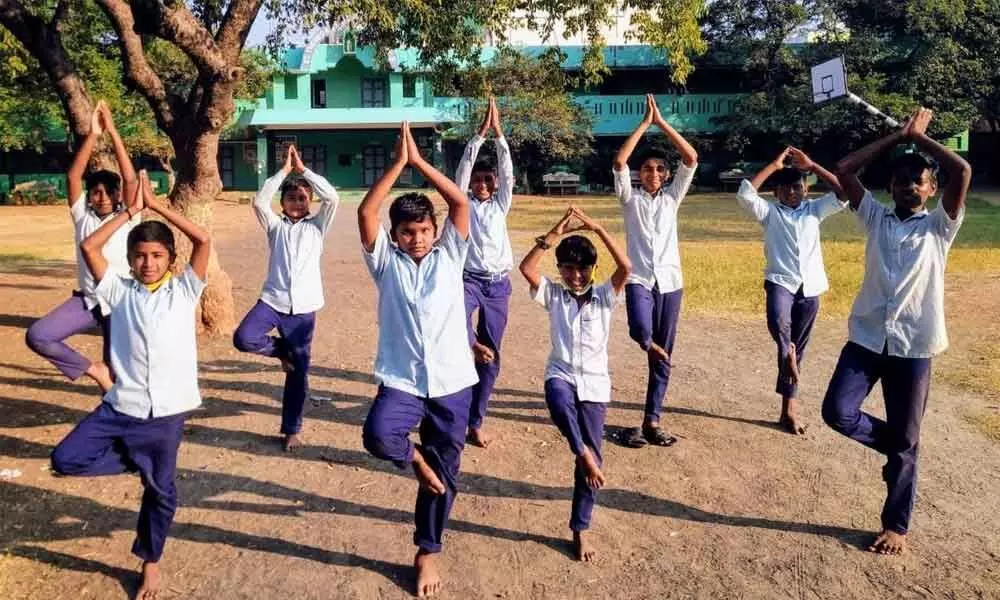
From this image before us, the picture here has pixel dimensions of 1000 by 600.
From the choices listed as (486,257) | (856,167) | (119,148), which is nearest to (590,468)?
(856,167)

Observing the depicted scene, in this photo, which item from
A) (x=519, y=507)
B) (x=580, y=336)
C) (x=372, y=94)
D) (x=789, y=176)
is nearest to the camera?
(x=580, y=336)

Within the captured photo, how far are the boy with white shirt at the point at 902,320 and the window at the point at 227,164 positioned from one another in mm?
41755

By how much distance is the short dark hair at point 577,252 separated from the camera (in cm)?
426

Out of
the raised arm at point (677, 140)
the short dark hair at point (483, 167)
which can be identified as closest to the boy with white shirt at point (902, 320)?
the raised arm at point (677, 140)

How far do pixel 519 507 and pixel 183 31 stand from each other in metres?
5.63

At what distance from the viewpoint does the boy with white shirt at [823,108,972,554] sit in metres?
4.28

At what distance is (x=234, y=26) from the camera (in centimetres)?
877

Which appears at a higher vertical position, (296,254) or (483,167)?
(483,167)

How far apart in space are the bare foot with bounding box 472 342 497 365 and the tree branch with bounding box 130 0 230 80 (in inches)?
171

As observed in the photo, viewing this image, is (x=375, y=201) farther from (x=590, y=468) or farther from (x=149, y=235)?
(x=590, y=468)

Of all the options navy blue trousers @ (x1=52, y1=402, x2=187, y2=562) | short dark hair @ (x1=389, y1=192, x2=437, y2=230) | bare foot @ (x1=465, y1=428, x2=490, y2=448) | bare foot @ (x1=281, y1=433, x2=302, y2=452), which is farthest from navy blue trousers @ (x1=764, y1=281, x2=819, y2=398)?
navy blue trousers @ (x1=52, y1=402, x2=187, y2=562)

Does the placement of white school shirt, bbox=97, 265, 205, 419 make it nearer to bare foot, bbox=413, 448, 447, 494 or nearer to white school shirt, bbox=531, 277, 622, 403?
bare foot, bbox=413, 448, 447, 494

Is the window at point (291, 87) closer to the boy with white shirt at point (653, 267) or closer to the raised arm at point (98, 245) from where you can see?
the boy with white shirt at point (653, 267)

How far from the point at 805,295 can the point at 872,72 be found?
32.5 meters
